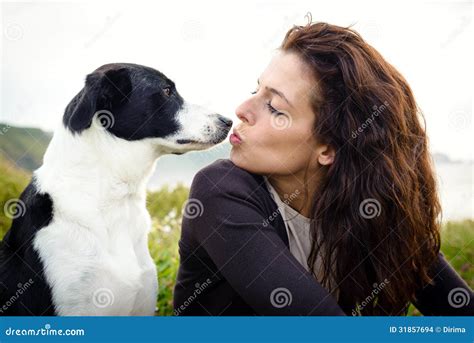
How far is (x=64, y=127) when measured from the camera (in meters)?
2.73

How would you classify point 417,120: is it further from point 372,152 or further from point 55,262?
point 55,262

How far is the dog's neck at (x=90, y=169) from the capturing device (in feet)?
8.82

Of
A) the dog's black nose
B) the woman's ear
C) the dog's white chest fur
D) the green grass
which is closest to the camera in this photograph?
the dog's white chest fur

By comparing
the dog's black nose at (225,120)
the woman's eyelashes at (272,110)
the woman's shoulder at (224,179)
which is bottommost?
the woman's shoulder at (224,179)

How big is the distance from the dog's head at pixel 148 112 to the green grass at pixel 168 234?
0.99m

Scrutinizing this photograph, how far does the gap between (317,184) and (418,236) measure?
538 millimetres

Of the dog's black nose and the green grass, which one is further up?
the dog's black nose

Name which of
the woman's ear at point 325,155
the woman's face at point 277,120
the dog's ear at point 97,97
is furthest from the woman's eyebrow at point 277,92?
the dog's ear at point 97,97

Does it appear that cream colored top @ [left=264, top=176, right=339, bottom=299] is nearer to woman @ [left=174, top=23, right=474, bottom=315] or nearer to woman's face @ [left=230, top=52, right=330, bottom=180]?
woman @ [left=174, top=23, right=474, bottom=315]

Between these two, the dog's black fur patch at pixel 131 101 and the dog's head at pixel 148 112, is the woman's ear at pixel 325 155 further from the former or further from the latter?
the dog's black fur patch at pixel 131 101

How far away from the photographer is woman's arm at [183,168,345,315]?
2471mm

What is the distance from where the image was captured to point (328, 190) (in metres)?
2.86

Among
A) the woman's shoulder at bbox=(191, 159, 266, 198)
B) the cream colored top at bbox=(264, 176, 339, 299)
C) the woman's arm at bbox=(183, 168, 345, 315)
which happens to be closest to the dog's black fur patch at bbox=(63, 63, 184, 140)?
the woman's shoulder at bbox=(191, 159, 266, 198)

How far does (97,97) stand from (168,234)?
2183 millimetres
